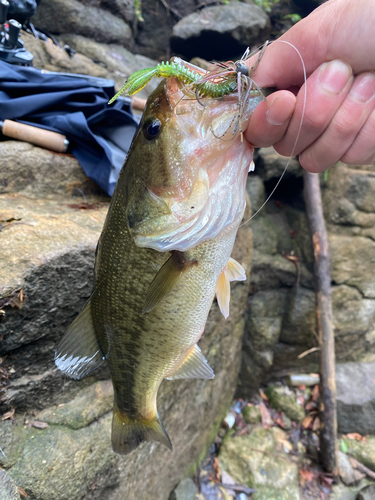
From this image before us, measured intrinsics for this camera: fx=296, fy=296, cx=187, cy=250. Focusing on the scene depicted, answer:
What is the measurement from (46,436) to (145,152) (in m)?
1.72

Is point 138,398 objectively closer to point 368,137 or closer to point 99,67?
point 368,137

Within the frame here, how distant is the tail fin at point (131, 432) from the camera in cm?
148

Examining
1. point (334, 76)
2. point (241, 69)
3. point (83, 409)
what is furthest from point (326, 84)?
point (83, 409)

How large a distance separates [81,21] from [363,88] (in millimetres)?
6345

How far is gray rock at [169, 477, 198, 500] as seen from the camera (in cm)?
284

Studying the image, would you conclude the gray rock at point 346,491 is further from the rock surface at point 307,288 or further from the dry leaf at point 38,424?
the dry leaf at point 38,424

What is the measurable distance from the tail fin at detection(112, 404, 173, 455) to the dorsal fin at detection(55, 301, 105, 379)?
0.33 meters

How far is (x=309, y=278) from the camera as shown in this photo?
4.13 metres

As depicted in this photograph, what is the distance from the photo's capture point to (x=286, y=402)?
13.0ft

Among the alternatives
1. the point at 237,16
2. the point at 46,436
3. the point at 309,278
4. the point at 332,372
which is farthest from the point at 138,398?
the point at 237,16

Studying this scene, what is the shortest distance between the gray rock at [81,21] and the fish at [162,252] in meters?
5.96

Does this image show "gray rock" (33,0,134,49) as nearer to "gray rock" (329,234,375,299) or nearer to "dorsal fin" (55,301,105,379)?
"gray rock" (329,234,375,299)

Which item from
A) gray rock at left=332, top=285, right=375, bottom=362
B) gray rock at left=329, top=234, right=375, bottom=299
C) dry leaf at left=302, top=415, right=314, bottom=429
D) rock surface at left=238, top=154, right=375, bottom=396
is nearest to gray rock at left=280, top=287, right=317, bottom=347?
rock surface at left=238, top=154, right=375, bottom=396

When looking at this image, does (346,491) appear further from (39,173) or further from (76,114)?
(76,114)
